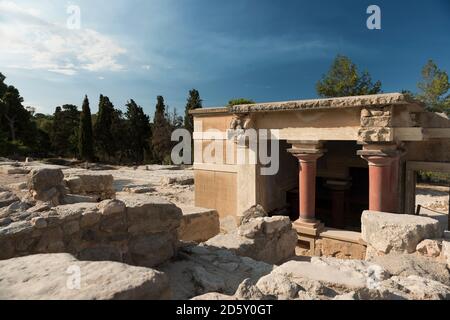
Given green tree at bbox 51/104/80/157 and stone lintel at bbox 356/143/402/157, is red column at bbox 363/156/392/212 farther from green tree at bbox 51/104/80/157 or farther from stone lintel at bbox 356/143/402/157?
green tree at bbox 51/104/80/157

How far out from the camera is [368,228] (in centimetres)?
434

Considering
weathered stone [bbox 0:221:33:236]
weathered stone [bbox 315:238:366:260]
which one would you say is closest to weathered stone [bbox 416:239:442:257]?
weathered stone [bbox 315:238:366:260]

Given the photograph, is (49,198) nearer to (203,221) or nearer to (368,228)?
(203,221)

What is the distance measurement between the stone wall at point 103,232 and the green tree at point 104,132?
32.6 m

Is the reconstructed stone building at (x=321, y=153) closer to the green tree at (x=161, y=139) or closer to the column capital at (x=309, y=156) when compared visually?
the column capital at (x=309, y=156)

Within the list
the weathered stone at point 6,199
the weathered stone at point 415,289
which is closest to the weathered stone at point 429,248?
the weathered stone at point 415,289

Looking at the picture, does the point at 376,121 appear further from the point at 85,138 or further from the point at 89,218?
the point at 85,138

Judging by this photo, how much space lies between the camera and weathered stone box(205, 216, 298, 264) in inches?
181

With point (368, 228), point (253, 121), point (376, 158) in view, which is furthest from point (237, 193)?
point (368, 228)

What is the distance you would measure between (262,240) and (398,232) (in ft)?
6.58

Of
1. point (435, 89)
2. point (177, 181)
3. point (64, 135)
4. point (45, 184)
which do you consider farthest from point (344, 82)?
point (64, 135)

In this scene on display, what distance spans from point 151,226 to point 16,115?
33.6m

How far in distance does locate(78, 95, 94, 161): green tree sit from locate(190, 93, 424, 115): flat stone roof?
2731cm

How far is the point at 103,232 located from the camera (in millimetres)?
3246
